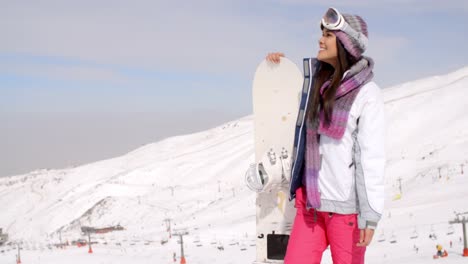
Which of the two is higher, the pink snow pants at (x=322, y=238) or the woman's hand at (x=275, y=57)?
the woman's hand at (x=275, y=57)

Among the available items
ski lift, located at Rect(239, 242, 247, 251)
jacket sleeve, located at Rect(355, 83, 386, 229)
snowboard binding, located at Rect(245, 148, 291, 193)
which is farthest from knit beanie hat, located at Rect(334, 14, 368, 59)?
ski lift, located at Rect(239, 242, 247, 251)

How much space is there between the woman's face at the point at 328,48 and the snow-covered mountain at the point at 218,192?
28.6 ft

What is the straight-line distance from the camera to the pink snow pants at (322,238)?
3.46 m

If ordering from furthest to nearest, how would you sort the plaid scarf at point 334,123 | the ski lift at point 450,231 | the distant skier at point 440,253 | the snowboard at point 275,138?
the ski lift at point 450,231 < the distant skier at point 440,253 < the snowboard at point 275,138 < the plaid scarf at point 334,123

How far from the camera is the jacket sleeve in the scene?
3.34 meters

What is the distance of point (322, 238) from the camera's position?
11.8ft

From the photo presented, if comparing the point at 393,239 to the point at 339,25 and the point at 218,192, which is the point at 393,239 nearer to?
the point at 339,25

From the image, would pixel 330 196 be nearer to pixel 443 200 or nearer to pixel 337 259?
pixel 337 259

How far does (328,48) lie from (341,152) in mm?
588

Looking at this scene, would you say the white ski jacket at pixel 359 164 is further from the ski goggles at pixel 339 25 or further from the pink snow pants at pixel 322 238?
the ski goggles at pixel 339 25

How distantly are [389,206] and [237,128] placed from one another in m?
34.2

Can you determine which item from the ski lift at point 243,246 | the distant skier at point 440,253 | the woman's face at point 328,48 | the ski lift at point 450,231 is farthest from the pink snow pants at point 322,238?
the ski lift at point 243,246

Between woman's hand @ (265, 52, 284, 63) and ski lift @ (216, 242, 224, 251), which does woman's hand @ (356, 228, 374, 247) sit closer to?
woman's hand @ (265, 52, 284, 63)

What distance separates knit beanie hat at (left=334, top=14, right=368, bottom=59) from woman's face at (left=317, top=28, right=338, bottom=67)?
48 mm
